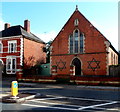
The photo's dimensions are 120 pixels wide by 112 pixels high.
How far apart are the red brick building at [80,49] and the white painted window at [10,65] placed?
28.0ft

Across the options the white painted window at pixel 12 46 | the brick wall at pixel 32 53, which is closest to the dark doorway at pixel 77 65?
the brick wall at pixel 32 53

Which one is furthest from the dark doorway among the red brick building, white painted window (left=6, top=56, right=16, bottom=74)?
white painted window (left=6, top=56, right=16, bottom=74)

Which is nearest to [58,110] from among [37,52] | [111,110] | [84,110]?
[84,110]

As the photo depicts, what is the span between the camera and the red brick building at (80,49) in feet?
79.9

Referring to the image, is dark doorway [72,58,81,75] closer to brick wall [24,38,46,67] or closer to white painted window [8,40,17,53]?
brick wall [24,38,46,67]

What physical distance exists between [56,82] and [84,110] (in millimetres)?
15335

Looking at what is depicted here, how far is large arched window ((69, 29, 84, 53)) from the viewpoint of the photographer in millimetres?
26641

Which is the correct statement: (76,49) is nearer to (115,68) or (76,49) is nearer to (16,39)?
(115,68)

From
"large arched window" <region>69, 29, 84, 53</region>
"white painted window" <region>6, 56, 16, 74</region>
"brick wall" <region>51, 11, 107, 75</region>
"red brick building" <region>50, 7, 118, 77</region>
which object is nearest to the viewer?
"red brick building" <region>50, 7, 118, 77</region>

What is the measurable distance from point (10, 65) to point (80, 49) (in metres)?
15.1

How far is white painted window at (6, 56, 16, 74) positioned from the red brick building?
28.0 ft

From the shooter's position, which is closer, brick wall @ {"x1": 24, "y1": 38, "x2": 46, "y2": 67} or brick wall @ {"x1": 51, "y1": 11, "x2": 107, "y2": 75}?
brick wall @ {"x1": 51, "y1": 11, "x2": 107, "y2": 75}

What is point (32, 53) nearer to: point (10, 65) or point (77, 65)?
point (10, 65)

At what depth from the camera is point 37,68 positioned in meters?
32.2
